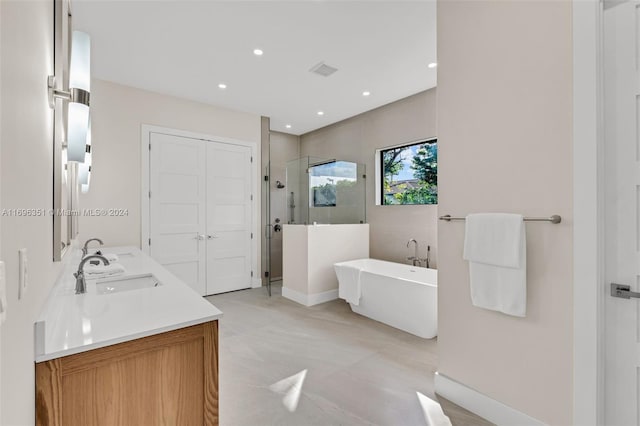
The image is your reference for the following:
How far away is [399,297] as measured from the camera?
3.11 meters

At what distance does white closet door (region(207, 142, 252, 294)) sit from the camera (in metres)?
4.50

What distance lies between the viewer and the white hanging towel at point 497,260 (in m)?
1.62

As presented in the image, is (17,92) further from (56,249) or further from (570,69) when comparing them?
(570,69)

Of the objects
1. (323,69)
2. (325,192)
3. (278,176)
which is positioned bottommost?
(325,192)

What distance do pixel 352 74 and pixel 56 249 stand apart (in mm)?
3222

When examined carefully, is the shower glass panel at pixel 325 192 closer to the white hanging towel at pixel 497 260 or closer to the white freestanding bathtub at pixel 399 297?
the white freestanding bathtub at pixel 399 297

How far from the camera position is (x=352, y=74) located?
347 cm

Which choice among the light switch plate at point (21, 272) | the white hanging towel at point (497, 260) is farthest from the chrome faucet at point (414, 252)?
the light switch plate at point (21, 272)

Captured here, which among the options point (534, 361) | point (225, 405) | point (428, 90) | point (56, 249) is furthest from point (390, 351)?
point (428, 90)

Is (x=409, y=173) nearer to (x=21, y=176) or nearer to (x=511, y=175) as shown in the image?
(x=511, y=175)

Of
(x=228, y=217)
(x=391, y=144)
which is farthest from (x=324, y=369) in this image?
(x=391, y=144)

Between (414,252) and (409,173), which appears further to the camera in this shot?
(409,173)

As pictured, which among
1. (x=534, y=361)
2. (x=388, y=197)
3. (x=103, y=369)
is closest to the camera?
(x=103, y=369)

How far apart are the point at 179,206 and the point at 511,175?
401cm
